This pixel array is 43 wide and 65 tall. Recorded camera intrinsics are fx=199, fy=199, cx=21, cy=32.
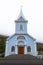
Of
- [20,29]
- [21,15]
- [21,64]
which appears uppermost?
[21,15]

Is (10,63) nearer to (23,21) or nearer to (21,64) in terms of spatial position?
(21,64)

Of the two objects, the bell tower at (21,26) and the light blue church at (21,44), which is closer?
the light blue church at (21,44)

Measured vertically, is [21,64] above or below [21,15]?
below

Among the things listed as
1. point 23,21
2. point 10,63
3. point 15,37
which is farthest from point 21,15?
point 10,63

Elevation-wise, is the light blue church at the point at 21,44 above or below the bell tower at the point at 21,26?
below

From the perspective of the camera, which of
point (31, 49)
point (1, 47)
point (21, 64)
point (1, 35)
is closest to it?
point (21, 64)

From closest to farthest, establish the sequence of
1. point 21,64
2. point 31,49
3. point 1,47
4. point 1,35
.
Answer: point 21,64, point 31,49, point 1,47, point 1,35

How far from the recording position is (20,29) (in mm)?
29484

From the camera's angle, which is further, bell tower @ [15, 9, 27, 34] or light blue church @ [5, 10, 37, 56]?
bell tower @ [15, 9, 27, 34]

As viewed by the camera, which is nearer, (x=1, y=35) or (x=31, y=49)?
(x=31, y=49)

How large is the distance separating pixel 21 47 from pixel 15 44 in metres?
0.99

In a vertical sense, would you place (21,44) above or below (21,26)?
below

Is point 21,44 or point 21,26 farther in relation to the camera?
point 21,26

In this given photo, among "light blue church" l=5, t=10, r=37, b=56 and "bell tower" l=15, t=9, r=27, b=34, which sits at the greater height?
"bell tower" l=15, t=9, r=27, b=34
